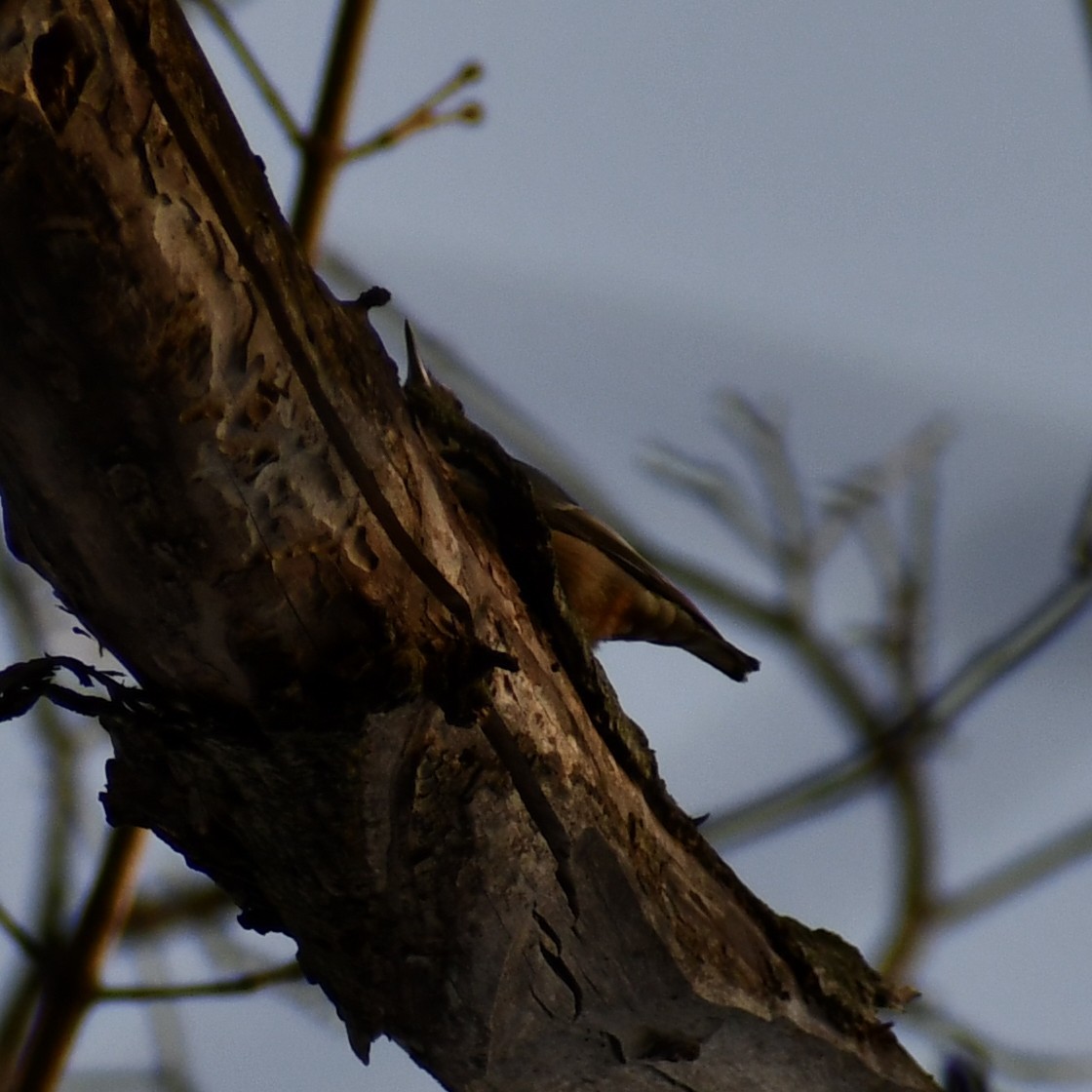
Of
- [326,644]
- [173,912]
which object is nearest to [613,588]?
[326,644]

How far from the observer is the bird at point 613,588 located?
2.20 metres

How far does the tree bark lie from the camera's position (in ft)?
3.73

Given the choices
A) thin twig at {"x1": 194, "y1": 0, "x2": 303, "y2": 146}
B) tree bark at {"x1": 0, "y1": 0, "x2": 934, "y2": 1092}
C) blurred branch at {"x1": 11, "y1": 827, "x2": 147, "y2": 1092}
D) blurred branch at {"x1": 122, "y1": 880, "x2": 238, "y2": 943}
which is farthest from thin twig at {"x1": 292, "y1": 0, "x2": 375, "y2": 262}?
blurred branch at {"x1": 122, "y1": 880, "x2": 238, "y2": 943}

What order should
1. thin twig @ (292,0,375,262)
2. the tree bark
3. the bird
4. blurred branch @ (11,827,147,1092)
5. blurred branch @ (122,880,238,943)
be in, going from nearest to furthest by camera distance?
the tree bark < the bird < blurred branch @ (11,827,147,1092) < thin twig @ (292,0,375,262) < blurred branch @ (122,880,238,943)

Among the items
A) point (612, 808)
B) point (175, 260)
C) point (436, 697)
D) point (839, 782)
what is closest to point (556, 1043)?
point (612, 808)

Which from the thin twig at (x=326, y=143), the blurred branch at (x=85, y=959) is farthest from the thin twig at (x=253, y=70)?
the blurred branch at (x=85, y=959)

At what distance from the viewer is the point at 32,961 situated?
2490 millimetres

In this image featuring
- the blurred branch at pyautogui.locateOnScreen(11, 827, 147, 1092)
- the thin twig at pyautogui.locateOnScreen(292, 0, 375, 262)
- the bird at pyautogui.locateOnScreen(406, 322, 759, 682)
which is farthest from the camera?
the thin twig at pyautogui.locateOnScreen(292, 0, 375, 262)

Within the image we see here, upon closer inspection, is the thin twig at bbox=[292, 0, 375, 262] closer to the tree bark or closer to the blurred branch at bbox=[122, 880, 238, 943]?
the tree bark

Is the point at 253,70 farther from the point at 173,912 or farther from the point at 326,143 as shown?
the point at 173,912

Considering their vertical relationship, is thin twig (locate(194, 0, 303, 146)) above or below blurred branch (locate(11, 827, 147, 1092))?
above

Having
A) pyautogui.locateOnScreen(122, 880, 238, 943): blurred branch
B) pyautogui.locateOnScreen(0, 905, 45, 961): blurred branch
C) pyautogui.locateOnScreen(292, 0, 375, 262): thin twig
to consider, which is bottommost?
pyautogui.locateOnScreen(0, 905, 45, 961): blurred branch

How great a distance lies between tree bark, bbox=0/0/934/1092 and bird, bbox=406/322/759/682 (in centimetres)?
54

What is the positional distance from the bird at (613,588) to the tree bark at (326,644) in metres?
0.54
